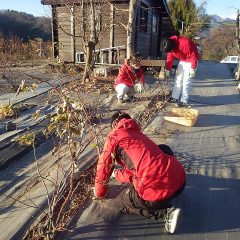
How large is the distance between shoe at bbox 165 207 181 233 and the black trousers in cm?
7

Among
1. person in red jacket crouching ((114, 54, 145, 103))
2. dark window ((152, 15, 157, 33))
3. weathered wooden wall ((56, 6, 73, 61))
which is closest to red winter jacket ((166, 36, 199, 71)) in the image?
person in red jacket crouching ((114, 54, 145, 103))

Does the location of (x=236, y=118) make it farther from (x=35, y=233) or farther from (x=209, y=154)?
(x=35, y=233)

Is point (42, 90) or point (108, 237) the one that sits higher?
point (42, 90)

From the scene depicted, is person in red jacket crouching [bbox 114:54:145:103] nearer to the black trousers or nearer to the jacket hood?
the black trousers

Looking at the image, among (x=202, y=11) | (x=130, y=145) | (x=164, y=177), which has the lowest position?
(x=164, y=177)

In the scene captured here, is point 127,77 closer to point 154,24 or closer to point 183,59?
point 183,59

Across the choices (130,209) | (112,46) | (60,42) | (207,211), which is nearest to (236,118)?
(207,211)

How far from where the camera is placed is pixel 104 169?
3150mm

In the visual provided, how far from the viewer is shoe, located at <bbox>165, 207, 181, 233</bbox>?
2941 millimetres

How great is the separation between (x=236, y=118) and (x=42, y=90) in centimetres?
439

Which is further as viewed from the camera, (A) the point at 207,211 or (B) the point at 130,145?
(A) the point at 207,211

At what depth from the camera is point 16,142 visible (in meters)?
4.90

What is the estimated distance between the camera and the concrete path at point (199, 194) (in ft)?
9.98

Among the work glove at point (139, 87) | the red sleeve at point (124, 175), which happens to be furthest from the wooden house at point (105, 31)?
the red sleeve at point (124, 175)
